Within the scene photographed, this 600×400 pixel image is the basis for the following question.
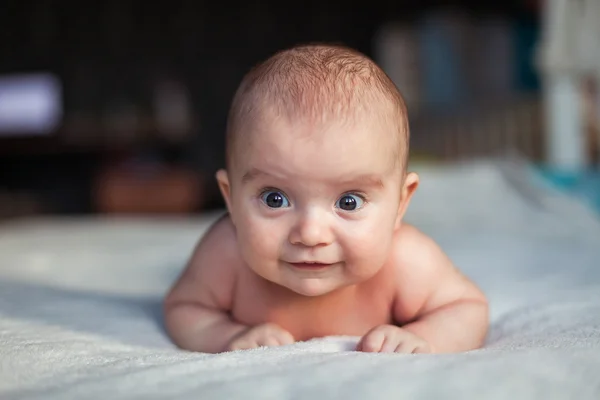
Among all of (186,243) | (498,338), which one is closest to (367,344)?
(498,338)

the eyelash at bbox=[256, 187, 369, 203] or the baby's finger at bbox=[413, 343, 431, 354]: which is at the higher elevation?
the eyelash at bbox=[256, 187, 369, 203]

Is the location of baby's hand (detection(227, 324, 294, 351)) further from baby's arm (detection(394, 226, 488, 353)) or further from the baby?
baby's arm (detection(394, 226, 488, 353))

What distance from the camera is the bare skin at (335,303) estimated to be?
81cm

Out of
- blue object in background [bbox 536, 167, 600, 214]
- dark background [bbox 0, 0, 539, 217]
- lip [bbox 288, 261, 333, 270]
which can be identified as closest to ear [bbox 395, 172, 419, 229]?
lip [bbox 288, 261, 333, 270]

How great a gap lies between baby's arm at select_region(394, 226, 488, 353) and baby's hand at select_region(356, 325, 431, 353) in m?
0.08

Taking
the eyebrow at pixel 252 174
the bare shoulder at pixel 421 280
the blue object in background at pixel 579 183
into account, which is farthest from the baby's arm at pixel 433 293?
the blue object in background at pixel 579 183

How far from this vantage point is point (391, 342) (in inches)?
28.0

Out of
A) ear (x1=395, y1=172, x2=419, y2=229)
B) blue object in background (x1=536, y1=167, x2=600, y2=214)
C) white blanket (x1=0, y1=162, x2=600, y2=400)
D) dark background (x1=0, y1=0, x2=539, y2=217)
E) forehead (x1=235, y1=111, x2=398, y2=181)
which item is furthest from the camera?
dark background (x1=0, y1=0, x2=539, y2=217)

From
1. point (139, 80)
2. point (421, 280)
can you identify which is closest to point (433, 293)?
point (421, 280)

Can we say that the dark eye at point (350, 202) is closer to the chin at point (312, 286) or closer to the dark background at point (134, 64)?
the chin at point (312, 286)

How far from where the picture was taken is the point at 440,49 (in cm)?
461

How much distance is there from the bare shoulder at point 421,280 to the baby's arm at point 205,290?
187 millimetres

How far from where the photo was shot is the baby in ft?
2.26

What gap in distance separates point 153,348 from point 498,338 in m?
0.40
